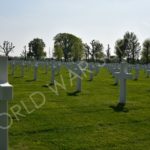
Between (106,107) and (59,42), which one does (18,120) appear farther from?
(59,42)

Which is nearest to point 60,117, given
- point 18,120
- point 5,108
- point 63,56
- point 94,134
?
point 18,120

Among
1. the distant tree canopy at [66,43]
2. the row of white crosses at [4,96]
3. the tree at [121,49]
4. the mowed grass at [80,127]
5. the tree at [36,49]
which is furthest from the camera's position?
the tree at [36,49]

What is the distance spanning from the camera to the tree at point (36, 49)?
276 feet

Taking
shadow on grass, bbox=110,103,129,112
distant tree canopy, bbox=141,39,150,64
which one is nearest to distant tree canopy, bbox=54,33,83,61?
distant tree canopy, bbox=141,39,150,64

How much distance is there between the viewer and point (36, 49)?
8494 cm

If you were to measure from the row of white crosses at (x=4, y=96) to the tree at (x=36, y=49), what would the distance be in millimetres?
79534

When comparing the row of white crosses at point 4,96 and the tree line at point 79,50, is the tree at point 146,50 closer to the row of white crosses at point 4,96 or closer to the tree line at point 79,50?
the tree line at point 79,50

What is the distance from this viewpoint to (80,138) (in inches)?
229

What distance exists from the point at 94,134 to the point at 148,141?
883 mm

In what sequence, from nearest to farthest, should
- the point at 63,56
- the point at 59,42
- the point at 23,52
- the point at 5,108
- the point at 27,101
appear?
the point at 5,108 < the point at 27,101 < the point at 63,56 < the point at 59,42 < the point at 23,52

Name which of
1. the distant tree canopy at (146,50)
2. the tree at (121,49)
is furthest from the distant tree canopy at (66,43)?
the tree at (121,49)

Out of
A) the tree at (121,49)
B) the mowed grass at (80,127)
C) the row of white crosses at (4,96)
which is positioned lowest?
the mowed grass at (80,127)

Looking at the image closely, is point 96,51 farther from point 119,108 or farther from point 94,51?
point 119,108

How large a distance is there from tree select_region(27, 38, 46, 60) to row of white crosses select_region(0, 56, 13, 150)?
79.5 metres
